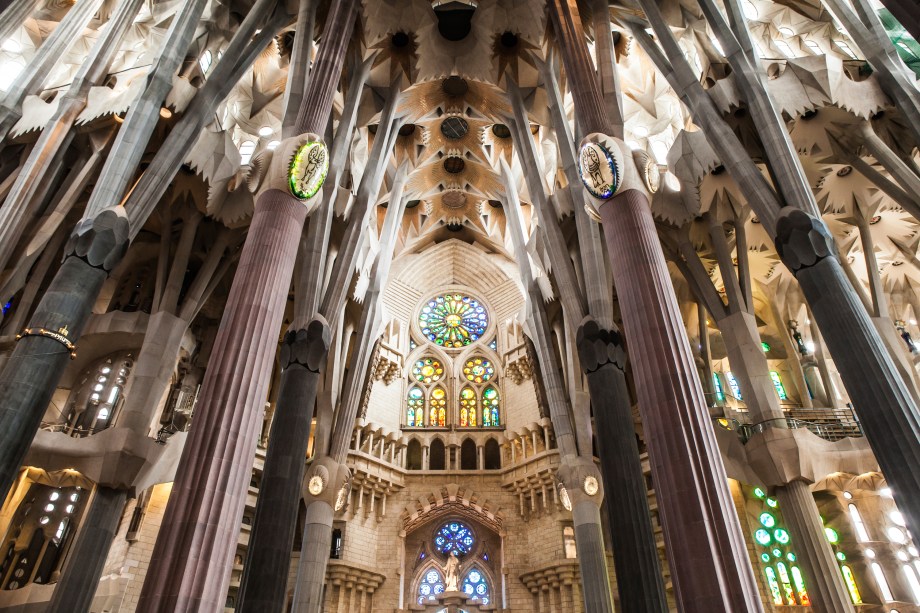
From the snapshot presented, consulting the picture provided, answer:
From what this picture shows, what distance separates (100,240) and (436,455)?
16860 millimetres

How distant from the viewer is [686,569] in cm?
664

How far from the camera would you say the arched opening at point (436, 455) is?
23297 millimetres

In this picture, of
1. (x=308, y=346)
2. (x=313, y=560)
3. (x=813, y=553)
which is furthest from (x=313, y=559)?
(x=813, y=553)

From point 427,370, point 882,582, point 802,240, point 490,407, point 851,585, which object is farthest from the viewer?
point 427,370

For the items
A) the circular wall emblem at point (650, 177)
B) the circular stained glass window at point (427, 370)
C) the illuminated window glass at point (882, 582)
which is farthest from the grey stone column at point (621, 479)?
the circular stained glass window at point (427, 370)

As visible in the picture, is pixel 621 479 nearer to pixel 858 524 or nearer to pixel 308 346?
pixel 308 346

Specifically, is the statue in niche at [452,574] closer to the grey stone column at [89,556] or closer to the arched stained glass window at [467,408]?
the arched stained glass window at [467,408]

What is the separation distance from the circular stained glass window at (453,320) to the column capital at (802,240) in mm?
18001

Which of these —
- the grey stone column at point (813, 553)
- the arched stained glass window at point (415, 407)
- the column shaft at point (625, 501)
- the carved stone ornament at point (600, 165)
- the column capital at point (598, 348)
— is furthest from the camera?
the arched stained glass window at point (415, 407)

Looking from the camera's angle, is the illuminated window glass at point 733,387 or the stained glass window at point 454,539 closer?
the illuminated window glass at point 733,387

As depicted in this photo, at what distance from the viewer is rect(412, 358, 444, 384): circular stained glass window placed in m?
25.7

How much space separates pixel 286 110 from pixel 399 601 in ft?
56.0

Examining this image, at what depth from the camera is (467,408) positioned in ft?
82.0

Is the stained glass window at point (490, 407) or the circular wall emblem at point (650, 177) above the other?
the stained glass window at point (490, 407)
